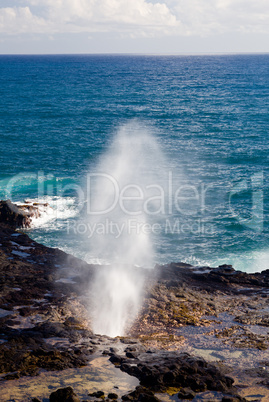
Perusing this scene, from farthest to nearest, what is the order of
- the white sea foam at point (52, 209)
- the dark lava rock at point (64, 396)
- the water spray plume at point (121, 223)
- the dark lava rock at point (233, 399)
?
the white sea foam at point (52, 209) → the water spray plume at point (121, 223) → the dark lava rock at point (233, 399) → the dark lava rock at point (64, 396)

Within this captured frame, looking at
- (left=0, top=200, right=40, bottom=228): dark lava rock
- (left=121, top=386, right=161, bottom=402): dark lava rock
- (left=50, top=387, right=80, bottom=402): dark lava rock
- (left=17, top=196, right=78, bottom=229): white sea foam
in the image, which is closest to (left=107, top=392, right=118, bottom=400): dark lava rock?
(left=121, top=386, right=161, bottom=402): dark lava rock

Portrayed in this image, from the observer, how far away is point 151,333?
70.7 feet

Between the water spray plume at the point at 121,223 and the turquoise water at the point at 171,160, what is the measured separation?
1.37 metres

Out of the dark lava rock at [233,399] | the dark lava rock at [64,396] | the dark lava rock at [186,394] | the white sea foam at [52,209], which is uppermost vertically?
the white sea foam at [52,209]

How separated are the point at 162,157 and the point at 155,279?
40.8 metres

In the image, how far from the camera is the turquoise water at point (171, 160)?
135 feet

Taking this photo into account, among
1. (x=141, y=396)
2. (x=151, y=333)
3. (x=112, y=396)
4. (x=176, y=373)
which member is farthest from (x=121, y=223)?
(x=141, y=396)

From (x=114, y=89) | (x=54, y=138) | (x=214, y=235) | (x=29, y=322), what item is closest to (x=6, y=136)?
(x=54, y=138)

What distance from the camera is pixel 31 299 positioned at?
2369 centimetres

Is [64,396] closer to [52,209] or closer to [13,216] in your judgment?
[13,216]

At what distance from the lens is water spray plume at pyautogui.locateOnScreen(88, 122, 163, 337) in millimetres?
24047

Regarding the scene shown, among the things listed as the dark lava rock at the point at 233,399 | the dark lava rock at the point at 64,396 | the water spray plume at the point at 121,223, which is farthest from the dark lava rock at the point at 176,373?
the water spray plume at the point at 121,223

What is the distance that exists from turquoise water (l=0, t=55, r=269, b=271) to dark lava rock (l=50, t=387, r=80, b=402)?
72.3 feet

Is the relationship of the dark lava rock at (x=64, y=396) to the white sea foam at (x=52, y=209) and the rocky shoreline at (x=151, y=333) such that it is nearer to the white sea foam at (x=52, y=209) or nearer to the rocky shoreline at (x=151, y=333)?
the rocky shoreline at (x=151, y=333)
